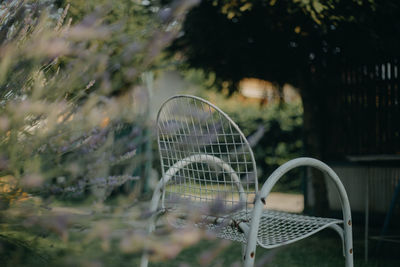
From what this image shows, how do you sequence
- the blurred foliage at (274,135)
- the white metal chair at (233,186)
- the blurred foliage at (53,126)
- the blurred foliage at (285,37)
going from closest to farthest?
the blurred foliage at (53,126)
the white metal chair at (233,186)
the blurred foliage at (285,37)
the blurred foliage at (274,135)

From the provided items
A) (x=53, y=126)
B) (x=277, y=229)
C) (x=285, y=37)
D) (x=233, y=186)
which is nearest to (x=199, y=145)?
(x=233, y=186)

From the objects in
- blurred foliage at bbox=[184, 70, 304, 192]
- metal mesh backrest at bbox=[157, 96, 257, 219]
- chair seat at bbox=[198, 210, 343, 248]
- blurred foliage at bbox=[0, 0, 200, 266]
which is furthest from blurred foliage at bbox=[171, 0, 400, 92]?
blurred foliage at bbox=[0, 0, 200, 266]

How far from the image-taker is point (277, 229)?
6.00ft

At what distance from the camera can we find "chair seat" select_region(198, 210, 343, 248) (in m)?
1.62

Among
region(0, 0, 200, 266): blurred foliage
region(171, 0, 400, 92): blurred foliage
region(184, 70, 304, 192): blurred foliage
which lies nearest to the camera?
region(0, 0, 200, 266): blurred foliage

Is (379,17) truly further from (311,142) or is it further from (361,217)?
(361,217)

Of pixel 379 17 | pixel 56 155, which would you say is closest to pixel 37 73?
pixel 56 155

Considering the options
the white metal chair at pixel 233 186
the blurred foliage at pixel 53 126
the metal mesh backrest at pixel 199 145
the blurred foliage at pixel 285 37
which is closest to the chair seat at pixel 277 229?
the white metal chair at pixel 233 186

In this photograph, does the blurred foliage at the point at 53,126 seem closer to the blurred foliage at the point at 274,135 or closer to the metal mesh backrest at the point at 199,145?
the metal mesh backrest at the point at 199,145

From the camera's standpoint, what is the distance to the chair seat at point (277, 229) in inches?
63.6

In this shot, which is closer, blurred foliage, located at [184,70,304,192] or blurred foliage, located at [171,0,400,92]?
blurred foliage, located at [171,0,400,92]

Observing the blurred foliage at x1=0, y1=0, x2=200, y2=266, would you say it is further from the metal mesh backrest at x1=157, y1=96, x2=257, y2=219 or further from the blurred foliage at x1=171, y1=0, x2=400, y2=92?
the blurred foliage at x1=171, y1=0, x2=400, y2=92

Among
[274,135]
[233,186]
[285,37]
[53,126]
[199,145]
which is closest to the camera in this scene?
[53,126]

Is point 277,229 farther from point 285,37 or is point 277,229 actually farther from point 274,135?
point 274,135
